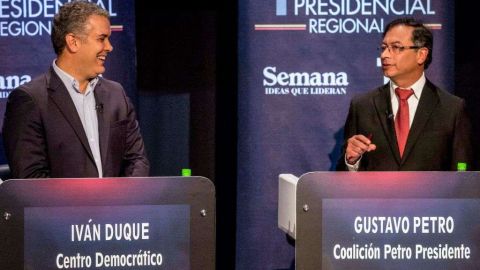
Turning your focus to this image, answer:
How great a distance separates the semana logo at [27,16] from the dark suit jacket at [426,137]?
59.2 inches

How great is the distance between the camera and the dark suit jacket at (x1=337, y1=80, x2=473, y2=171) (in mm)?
3186

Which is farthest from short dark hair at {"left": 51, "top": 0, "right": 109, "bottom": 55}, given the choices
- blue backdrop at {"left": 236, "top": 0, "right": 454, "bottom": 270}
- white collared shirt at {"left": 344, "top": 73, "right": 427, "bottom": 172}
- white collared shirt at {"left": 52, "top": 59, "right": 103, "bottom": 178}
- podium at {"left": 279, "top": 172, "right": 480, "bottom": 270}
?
podium at {"left": 279, "top": 172, "right": 480, "bottom": 270}

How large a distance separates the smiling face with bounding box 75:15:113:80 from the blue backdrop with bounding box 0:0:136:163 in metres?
0.89

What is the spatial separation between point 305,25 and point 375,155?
1.08 metres

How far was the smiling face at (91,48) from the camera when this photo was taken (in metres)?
3.00

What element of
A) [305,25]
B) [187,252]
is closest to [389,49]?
[305,25]

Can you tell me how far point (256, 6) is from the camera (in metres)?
4.04

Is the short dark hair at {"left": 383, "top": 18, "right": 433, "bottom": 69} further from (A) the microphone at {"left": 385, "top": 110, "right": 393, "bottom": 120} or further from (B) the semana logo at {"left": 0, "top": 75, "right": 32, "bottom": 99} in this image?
(B) the semana logo at {"left": 0, "top": 75, "right": 32, "bottom": 99}

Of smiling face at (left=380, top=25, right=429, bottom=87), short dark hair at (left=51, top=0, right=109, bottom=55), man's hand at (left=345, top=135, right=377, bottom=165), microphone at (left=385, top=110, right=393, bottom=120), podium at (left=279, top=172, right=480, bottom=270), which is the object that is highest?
short dark hair at (left=51, top=0, right=109, bottom=55)

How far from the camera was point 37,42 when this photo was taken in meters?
4.00

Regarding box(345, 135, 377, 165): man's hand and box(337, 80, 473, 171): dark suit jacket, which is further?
box(337, 80, 473, 171): dark suit jacket

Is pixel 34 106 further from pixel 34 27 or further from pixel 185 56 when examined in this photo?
pixel 185 56

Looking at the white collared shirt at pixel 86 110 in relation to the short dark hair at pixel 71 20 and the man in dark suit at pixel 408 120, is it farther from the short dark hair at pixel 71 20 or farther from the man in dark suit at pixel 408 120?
the man in dark suit at pixel 408 120

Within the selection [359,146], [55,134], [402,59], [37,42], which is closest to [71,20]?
[55,134]
